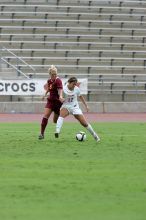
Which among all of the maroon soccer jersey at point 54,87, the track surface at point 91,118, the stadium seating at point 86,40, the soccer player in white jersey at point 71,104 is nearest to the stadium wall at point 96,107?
the track surface at point 91,118

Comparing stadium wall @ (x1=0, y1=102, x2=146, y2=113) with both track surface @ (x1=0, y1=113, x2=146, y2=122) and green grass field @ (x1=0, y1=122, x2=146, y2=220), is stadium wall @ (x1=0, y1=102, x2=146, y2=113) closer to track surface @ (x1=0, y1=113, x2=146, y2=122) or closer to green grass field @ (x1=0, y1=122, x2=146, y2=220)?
track surface @ (x1=0, y1=113, x2=146, y2=122)

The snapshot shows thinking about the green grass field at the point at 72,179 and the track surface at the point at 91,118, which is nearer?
the green grass field at the point at 72,179

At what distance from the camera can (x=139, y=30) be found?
4297cm

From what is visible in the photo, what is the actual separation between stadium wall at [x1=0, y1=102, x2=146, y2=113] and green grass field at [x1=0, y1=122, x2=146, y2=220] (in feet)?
48.2

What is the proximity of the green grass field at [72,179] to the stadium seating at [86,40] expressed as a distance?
1903 cm

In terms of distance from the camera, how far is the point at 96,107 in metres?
34.2

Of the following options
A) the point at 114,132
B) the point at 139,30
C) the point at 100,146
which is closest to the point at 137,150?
the point at 100,146

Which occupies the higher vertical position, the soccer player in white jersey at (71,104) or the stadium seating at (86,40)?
the stadium seating at (86,40)

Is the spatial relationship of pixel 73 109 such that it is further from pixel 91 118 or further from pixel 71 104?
pixel 91 118

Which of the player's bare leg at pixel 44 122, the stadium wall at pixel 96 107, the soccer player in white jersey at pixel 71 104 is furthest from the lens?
the stadium wall at pixel 96 107

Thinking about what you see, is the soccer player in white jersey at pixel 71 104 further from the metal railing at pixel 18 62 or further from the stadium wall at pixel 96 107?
the metal railing at pixel 18 62

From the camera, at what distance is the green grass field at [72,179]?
332 inches

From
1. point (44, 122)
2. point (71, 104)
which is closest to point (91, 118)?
point (44, 122)

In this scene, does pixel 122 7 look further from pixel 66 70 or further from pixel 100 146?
pixel 100 146
